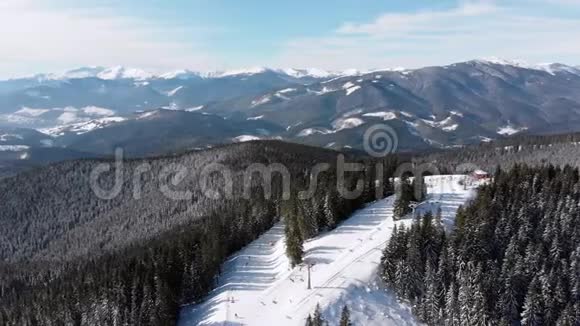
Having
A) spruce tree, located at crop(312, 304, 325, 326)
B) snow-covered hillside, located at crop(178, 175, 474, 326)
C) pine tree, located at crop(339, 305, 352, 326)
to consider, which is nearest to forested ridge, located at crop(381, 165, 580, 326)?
snow-covered hillside, located at crop(178, 175, 474, 326)

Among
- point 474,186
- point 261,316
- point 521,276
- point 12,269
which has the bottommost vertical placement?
point 12,269

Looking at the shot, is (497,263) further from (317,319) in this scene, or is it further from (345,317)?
(317,319)

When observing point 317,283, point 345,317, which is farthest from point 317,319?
point 317,283

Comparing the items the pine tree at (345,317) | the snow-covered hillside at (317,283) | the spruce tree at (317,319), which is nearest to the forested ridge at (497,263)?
the snow-covered hillside at (317,283)

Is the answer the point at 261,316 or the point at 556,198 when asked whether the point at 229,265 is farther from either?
the point at 556,198

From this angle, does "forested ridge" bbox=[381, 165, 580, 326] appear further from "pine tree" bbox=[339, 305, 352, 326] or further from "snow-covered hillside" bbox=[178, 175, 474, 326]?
"pine tree" bbox=[339, 305, 352, 326]

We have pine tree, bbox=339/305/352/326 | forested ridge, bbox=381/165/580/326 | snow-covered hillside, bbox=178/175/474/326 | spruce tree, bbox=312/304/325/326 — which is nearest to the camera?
pine tree, bbox=339/305/352/326

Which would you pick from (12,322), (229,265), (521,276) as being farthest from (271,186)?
(521,276)
